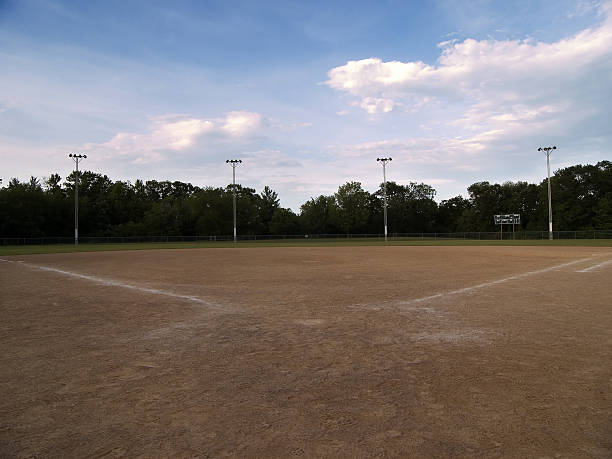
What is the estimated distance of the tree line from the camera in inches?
2862

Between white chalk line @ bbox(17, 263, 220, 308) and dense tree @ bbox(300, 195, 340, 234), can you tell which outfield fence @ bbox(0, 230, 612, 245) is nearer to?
dense tree @ bbox(300, 195, 340, 234)

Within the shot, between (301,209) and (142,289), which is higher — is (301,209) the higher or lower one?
the higher one

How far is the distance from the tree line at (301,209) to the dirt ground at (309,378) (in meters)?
72.6

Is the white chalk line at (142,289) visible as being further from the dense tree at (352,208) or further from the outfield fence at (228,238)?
the dense tree at (352,208)

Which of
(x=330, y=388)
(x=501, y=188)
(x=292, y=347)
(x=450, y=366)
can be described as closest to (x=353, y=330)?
(x=292, y=347)

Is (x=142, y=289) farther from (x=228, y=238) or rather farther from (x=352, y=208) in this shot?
(x=352, y=208)

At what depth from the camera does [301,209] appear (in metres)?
105

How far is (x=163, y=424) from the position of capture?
352cm

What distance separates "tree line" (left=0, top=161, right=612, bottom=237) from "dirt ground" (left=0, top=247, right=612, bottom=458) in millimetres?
72586

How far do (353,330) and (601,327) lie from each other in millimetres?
4166

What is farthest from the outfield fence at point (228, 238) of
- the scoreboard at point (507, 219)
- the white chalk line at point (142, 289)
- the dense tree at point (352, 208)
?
the white chalk line at point (142, 289)

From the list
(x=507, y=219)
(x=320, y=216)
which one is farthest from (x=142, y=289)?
(x=320, y=216)

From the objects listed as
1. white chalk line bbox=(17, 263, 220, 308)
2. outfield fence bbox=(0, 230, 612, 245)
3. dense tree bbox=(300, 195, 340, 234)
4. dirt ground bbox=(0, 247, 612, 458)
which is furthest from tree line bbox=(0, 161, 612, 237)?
dirt ground bbox=(0, 247, 612, 458)

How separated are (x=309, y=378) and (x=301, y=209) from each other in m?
101
